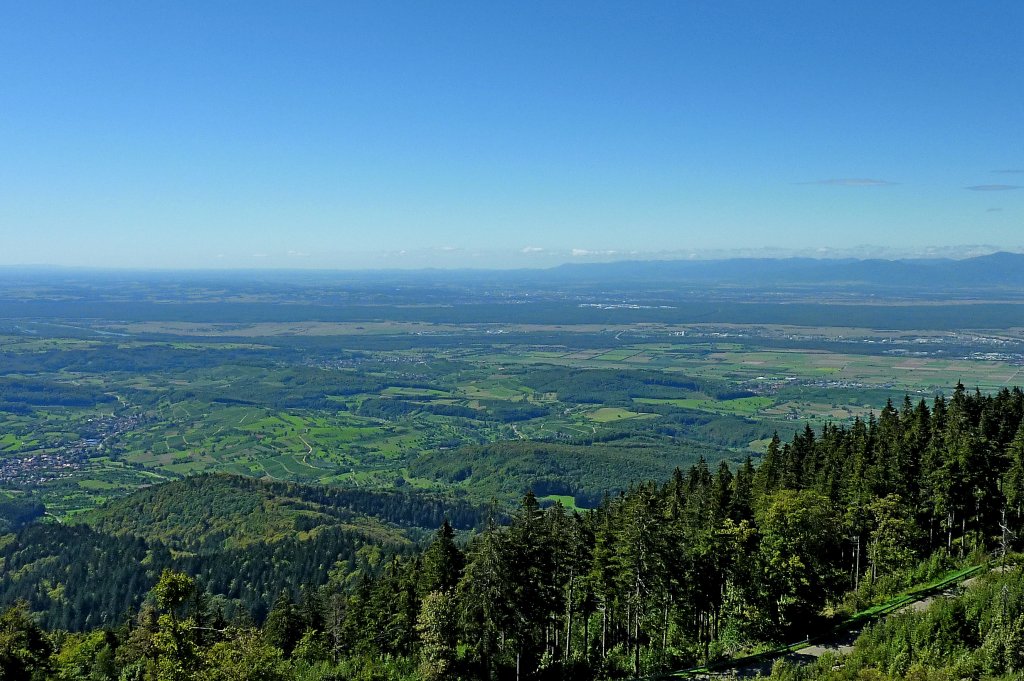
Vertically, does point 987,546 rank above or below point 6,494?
above

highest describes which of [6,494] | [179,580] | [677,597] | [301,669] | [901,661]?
[179,580]

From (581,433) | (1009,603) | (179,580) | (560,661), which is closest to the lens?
(179,580)

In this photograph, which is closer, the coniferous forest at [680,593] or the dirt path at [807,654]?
the coniferous forest at [680,593]

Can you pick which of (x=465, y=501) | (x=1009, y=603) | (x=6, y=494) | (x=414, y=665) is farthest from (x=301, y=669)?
(x=6, y=494)

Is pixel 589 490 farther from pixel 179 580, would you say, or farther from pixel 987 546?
pixel 179 580

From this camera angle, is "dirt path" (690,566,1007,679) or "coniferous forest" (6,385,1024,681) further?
"dirt path" (690,566,1007,679)

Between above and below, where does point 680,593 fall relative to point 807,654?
below

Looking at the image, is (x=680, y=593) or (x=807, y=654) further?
(x=680, y=593)

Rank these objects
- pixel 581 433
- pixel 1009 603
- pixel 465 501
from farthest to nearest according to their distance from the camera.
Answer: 1. pixel 581 433
2. pixel 465 501
3. pixel 1009 603
